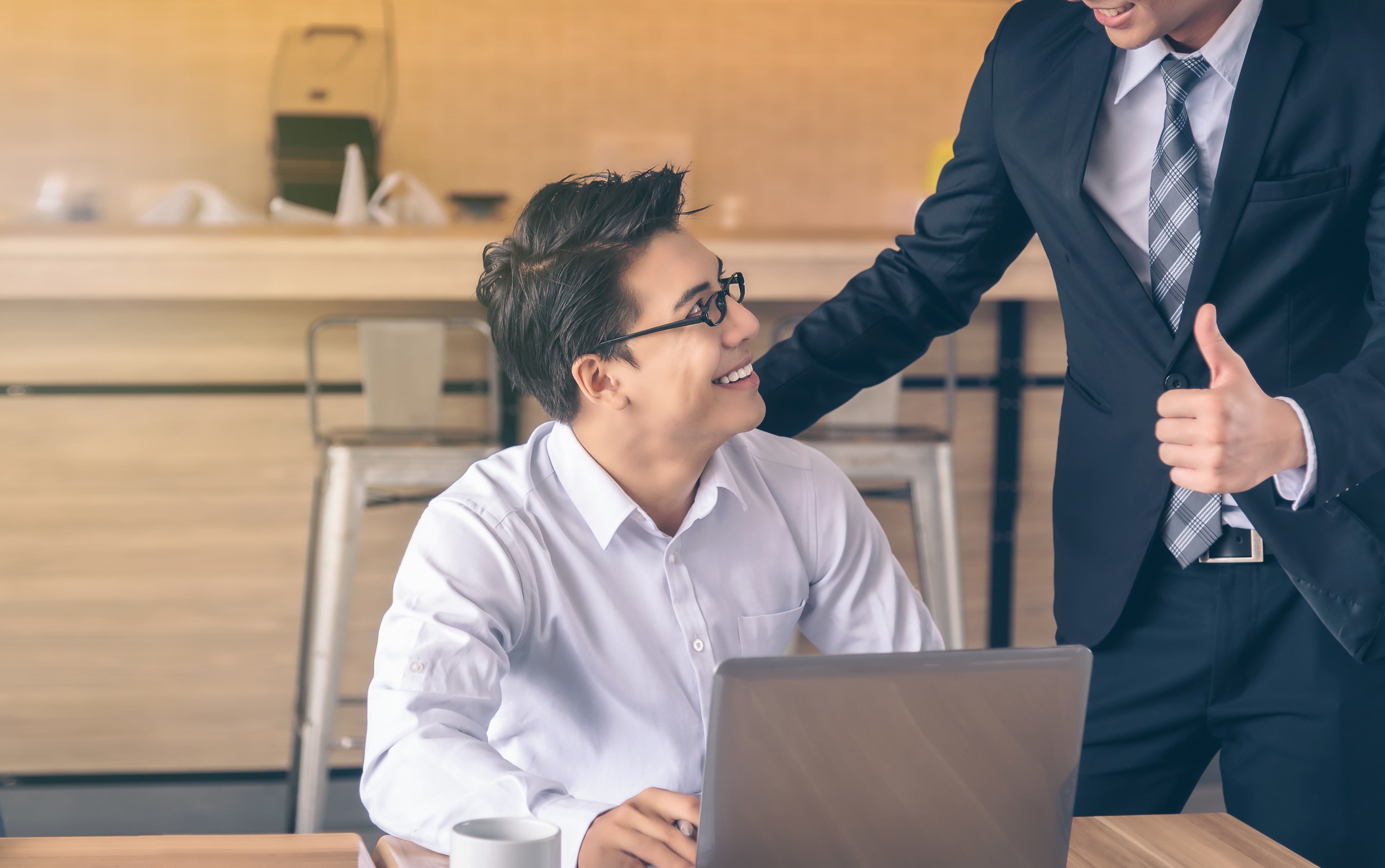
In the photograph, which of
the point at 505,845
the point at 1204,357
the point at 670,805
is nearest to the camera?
the point at 505,845

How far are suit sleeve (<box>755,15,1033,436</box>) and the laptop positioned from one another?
694mm

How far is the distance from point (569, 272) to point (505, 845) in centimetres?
65

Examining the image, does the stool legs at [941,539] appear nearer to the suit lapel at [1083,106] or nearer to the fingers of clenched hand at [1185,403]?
the suit lapel at [1083,106]

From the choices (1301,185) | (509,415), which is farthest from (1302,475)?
(509,415)

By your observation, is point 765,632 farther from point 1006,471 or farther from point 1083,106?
point 1006,471

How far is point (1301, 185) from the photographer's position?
115cm

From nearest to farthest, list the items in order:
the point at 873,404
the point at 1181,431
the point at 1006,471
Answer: the point at 1181,431 → the point at 873,404 → the point at 1006,471

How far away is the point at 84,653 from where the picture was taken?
2459 mm

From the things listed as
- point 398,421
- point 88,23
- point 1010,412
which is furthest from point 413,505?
point 88,23

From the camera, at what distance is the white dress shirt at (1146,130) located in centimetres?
119

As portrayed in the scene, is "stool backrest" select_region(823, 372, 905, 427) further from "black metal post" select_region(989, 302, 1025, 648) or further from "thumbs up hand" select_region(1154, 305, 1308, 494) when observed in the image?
"thumbs up hand" select_region(1154, 305, 1308, 494)

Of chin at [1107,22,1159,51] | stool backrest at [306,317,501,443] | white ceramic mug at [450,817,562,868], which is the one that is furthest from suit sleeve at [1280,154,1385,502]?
stool backrest at [306,317,501,443]

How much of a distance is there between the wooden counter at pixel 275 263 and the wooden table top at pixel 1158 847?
1419 mm

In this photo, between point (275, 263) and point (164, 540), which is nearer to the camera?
point (275, 263)
